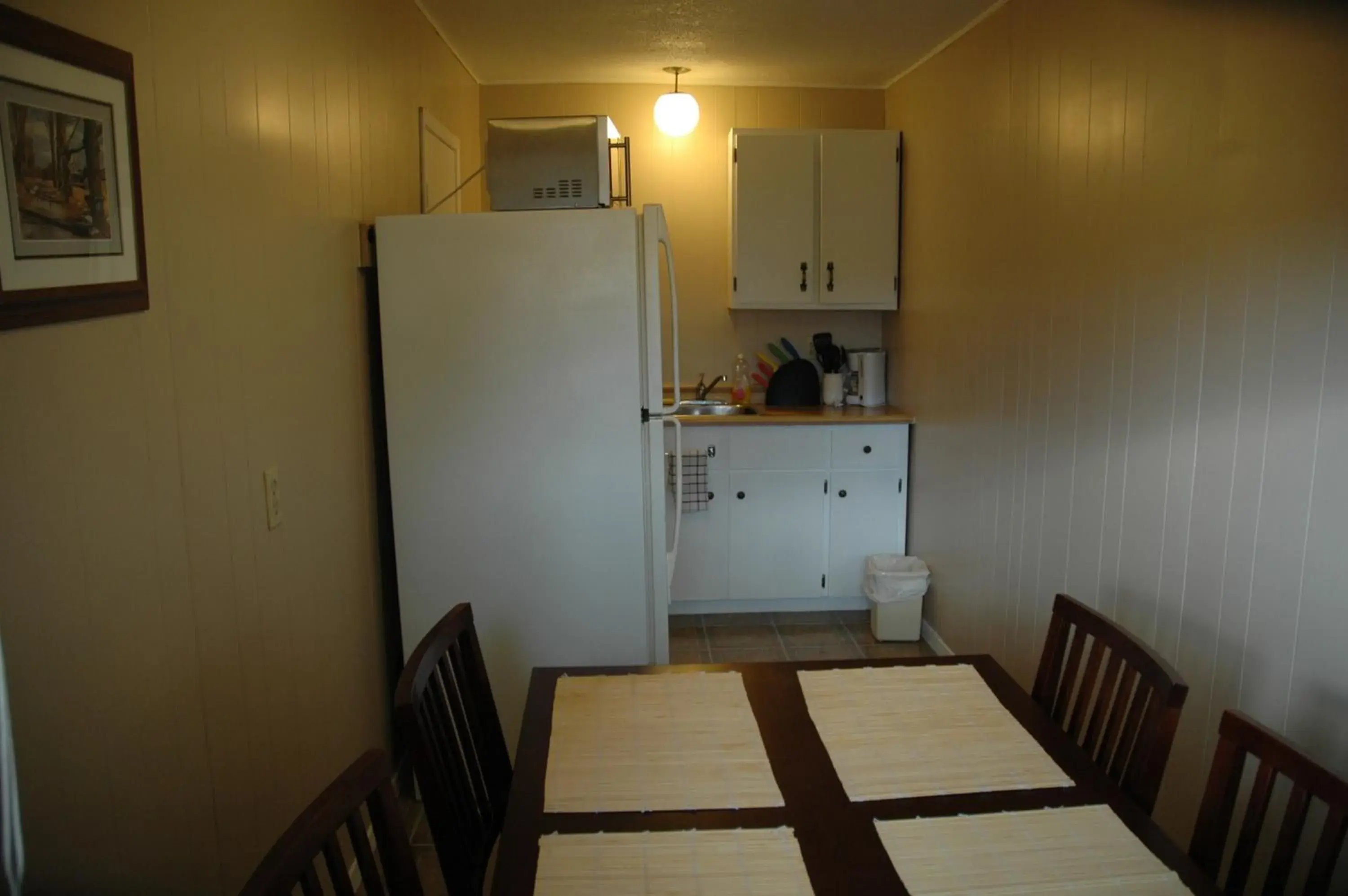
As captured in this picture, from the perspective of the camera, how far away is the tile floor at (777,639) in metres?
3.91

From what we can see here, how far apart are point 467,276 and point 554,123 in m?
0.66

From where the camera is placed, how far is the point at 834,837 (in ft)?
4.17

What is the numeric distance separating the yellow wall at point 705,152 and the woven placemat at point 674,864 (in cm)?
350

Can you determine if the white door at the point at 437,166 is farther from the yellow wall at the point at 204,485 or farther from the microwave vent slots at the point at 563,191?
the yellow wall at the point at 204,485

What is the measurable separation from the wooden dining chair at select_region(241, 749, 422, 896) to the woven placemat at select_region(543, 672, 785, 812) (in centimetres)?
27

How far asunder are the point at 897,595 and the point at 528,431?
2.00m

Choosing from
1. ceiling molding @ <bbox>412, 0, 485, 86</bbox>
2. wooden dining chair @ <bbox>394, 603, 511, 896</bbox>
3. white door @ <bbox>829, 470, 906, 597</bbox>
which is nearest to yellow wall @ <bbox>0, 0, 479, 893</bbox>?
wooden dining chair @ <bbox>394, 603, 511, 896</bbox>

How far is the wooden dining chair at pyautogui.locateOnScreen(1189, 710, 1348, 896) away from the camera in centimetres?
110

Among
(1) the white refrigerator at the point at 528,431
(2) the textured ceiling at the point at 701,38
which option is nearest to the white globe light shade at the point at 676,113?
(2) the textured ceiling at the point at 701,38

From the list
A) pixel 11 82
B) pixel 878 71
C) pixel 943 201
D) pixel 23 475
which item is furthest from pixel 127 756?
pixel 878 71

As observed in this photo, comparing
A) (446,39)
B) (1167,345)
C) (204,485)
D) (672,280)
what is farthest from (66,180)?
(446,39)

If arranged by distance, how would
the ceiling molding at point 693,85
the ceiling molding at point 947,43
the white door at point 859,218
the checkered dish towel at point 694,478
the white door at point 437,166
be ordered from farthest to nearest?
the ceiling molding at point 693,85, the white door at point 859,218, the checkered dish towel at point 694,478, the ceiling molding at point 947,43, the white door at point 437,166

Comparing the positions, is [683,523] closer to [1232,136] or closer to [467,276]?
[467,276]

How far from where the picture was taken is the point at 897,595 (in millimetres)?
3949
